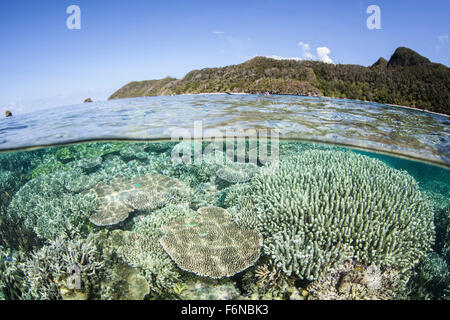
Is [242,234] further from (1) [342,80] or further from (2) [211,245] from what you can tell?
(1) [342,80]

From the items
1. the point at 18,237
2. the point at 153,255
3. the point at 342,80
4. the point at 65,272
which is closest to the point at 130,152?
the point at 18,237

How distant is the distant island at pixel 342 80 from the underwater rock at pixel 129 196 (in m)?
20.9

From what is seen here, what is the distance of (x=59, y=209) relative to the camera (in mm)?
5523

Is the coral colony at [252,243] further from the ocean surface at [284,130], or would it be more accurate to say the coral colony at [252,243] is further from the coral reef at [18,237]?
the ocean surface at [284,130]

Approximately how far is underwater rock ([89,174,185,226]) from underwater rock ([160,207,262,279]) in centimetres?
166

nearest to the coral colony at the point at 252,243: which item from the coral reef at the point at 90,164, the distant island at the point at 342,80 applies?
the coral reef at the point at 90,164

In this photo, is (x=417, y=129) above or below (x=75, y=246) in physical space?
above

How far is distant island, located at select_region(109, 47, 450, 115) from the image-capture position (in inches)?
878

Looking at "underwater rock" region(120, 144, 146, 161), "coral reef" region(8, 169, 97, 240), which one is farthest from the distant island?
"coral reef" region(8, 169, 97, 240)

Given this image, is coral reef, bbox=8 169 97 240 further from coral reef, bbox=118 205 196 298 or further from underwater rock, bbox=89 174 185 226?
coral reef, bbox=118 205 196 298

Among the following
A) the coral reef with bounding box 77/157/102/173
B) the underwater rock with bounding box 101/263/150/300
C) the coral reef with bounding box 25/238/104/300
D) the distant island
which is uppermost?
the distant island

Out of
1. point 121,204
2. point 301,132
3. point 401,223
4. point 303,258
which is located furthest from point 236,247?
point 301,132
